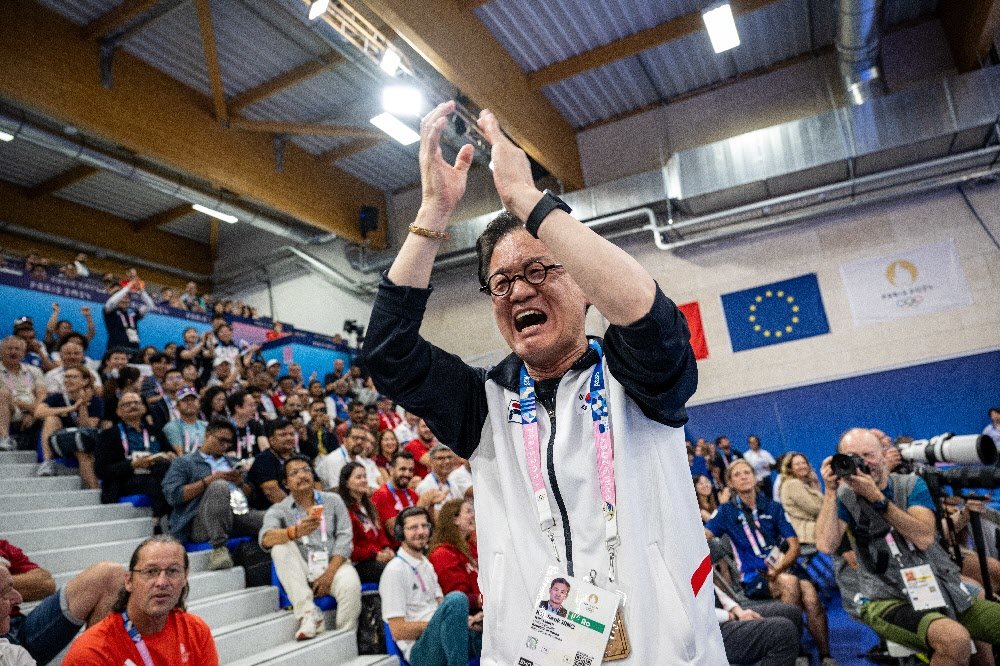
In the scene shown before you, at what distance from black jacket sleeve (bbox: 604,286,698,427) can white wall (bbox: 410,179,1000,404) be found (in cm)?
1075

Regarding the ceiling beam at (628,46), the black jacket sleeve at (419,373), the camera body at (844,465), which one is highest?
the ceiling beam at (628,46)

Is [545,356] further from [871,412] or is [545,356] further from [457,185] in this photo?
[871,412]

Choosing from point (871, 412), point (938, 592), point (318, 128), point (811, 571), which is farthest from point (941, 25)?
point (938, 592)

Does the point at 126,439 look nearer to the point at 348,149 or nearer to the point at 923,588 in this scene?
the point at 923,588

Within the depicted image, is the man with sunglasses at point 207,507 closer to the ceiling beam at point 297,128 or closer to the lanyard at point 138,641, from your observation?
the lanyard at point 138,641

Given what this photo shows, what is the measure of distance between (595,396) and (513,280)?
252 millimetres

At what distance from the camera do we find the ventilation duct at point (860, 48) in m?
8.41

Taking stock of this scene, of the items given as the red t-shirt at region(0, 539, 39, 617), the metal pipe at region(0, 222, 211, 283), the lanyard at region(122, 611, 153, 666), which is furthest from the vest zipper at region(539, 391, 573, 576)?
the metal pipe at region(0, 222, 211, 283)

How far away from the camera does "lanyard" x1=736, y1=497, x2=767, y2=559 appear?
16.2 ft

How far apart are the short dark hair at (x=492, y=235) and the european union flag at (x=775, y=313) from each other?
10.7 meters

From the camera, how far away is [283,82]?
10102mm

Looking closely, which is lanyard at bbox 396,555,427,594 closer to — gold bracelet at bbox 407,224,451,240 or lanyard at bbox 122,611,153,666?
lanyard at bbox 122,611,153,666

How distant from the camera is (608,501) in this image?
3.56 feet

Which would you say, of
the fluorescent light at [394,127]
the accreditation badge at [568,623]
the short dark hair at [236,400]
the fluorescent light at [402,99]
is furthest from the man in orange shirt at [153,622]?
the fluorescent light at [394,127]
